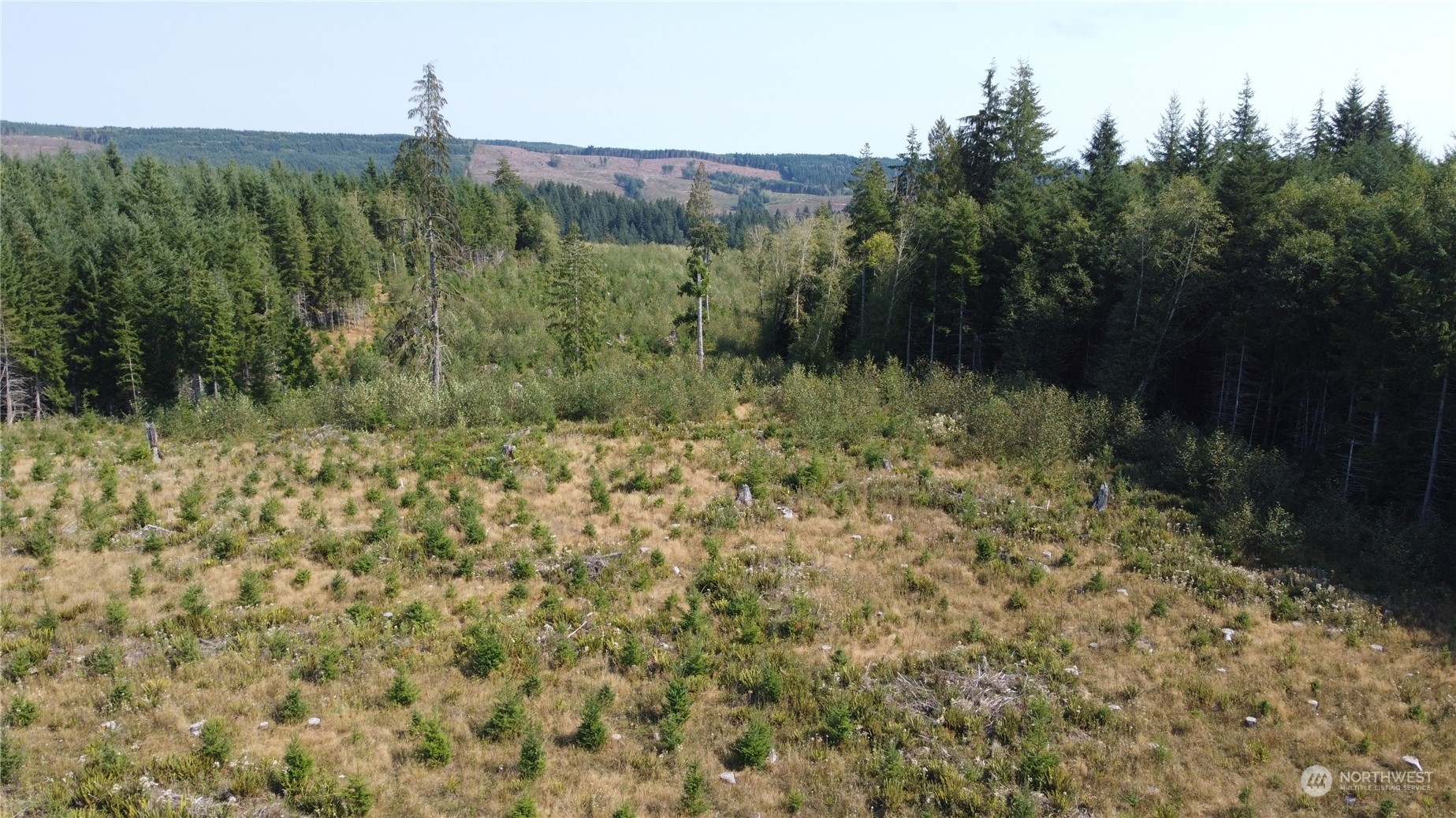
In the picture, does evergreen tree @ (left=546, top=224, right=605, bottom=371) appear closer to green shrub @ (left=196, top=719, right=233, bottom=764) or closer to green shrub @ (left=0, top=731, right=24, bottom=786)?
green shrub @ (left=196, top=719, right=233, bottom=764)

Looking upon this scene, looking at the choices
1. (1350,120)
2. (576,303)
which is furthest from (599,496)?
(1350,120)

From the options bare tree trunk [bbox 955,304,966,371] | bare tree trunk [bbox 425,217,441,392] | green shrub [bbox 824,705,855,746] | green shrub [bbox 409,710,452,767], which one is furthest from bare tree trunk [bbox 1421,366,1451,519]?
bare tree trunk [bbox 425,217,441,392]

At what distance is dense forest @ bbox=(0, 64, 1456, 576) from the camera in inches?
850

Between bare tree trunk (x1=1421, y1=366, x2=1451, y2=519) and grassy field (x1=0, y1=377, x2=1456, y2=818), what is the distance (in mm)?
5347

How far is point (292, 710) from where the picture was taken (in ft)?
39.9

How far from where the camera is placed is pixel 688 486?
22.6 metres

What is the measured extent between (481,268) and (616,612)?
234ft

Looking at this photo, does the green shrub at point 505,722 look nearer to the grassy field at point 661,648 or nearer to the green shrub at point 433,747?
the grassy field at point 661,648

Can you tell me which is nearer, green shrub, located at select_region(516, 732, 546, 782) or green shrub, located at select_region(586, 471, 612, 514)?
green shrub, located at select_region(516, 732, 546, 782)

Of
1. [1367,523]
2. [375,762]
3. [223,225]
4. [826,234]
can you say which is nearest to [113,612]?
[375,762]

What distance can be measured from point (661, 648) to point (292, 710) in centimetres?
632

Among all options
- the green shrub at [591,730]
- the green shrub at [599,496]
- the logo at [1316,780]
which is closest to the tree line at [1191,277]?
the logo at [1316,780]

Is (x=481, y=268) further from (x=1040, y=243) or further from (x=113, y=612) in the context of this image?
(x=113, y=612)

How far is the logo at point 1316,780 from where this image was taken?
37.9ft
